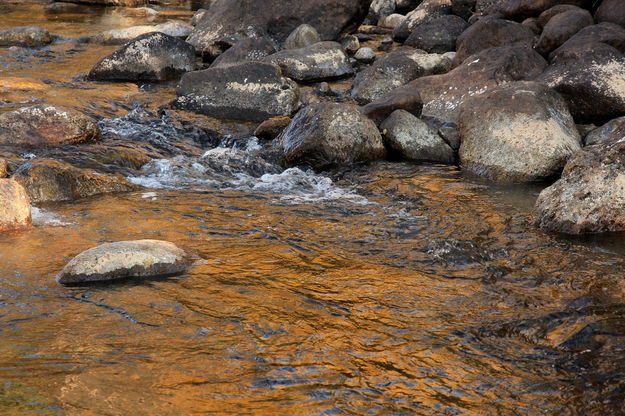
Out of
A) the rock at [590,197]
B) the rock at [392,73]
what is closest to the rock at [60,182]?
the rock at [590,197]

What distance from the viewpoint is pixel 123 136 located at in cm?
918

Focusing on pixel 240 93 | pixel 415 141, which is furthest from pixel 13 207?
pixel 240 93

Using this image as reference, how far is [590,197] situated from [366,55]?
25.9 feet

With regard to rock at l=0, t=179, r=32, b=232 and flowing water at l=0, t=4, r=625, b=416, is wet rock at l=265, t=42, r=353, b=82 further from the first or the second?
rock at l=0, t=179, r=32, b=232

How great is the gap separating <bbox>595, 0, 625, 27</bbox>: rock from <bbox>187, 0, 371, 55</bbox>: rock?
17.0 feet

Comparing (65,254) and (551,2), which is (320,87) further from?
(65,254)

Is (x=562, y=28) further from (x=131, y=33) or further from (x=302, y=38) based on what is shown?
(x=131, y=33)

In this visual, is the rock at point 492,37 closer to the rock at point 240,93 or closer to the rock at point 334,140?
the rock at point 240,93

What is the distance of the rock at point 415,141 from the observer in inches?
336

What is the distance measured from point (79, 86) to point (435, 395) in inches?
369

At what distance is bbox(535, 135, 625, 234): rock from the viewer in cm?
611

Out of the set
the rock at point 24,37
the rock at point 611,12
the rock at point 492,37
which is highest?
the rock at point 611,12

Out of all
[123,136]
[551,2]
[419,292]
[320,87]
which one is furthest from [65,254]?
[551,2]

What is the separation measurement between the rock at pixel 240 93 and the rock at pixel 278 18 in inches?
143
